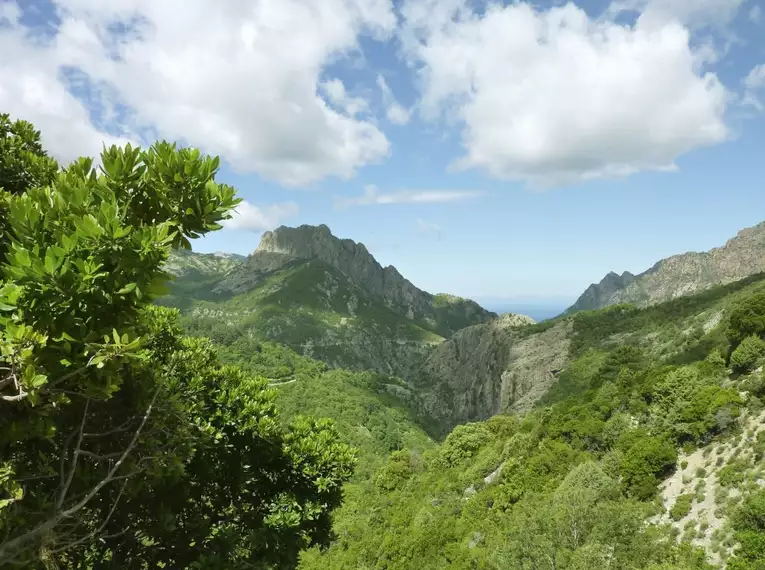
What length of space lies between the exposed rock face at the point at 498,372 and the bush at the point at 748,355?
235 feet

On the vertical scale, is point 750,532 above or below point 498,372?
above

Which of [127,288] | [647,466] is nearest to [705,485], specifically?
[647,466]

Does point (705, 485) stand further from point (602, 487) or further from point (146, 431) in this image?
point (146, 431)

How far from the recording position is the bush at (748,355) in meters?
43.7

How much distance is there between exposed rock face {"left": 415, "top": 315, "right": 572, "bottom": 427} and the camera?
424 feet

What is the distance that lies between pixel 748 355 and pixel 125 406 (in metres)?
56.2

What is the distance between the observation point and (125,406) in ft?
26.6

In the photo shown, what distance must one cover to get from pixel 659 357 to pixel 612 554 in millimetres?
73668

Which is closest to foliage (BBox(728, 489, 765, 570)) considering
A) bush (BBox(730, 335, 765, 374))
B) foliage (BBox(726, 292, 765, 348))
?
bush (BBox(730, 335, 765, 374))

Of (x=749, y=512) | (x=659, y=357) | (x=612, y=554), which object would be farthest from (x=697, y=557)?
(x=659, y=357)

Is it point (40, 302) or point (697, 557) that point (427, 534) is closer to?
point (697, 557)

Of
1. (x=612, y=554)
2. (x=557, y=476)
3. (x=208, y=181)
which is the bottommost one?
(x=557, y=476)

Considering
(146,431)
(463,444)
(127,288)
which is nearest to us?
(127,288)

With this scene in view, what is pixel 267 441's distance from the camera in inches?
435
